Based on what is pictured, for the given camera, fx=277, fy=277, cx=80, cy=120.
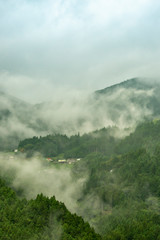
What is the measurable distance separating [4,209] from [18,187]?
79092 millimetres

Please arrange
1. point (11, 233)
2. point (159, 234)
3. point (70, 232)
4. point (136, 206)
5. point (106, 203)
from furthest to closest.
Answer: point (106, 203), point (136, 206), point (159, 234), point (70, 232), point (11, 233)

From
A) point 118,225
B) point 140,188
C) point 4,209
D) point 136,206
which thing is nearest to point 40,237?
point 4,209

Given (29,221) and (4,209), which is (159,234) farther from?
(4,209)

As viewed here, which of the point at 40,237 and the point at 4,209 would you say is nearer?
the point at 40,237

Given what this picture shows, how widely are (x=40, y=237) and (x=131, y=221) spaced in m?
61.3

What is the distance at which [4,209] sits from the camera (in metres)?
99.0

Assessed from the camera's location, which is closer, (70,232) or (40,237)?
(40,237)

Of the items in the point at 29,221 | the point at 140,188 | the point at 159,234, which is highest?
the point at 140,188

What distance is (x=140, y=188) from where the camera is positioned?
188m

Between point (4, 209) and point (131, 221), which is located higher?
point (4, 209)

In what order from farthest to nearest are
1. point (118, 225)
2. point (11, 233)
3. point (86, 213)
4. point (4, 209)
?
point (86, 213), point (118, 225), point (4, 209), point (11, 233)

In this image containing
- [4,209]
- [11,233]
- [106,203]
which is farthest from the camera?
[106,203]

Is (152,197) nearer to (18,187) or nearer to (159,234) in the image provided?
(159,234)

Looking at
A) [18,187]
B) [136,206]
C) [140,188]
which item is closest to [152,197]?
[140,188]
